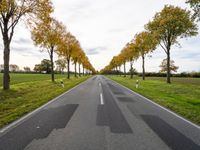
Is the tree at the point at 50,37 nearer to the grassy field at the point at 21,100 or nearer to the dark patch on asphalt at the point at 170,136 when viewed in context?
the grassy field at the point at 21,100

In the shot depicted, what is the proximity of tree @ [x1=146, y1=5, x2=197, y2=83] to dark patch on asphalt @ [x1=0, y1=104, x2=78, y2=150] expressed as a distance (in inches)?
1009

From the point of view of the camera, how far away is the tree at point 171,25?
95.2 ft

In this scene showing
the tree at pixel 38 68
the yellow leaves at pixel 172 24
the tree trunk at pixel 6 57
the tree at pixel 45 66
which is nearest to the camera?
the tree trunk at pixel 6 57

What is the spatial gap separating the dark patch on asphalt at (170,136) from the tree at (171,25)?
81.7ft

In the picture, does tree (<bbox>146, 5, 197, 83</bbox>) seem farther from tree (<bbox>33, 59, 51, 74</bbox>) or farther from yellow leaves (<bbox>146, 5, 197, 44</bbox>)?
tree (<bbox>33, 59, 51, 74</bbox>)

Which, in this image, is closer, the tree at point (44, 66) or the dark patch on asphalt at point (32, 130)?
the dark patch on asphalt at point (32, 130)

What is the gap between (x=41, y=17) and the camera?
750 inches

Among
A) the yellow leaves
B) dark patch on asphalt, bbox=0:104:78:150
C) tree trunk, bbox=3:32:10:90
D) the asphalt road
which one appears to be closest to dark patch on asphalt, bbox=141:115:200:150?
the asphalt road

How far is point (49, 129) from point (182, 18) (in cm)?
2746

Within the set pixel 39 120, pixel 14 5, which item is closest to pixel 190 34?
pixel 14 5

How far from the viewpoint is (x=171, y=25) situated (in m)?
29.7

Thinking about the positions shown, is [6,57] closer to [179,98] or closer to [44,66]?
[179,98]

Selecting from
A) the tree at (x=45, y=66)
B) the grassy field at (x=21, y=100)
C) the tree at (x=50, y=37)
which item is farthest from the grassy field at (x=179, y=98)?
the tree at (x=45, y=66)

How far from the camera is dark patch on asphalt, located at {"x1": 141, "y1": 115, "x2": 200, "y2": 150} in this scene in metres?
4.89
